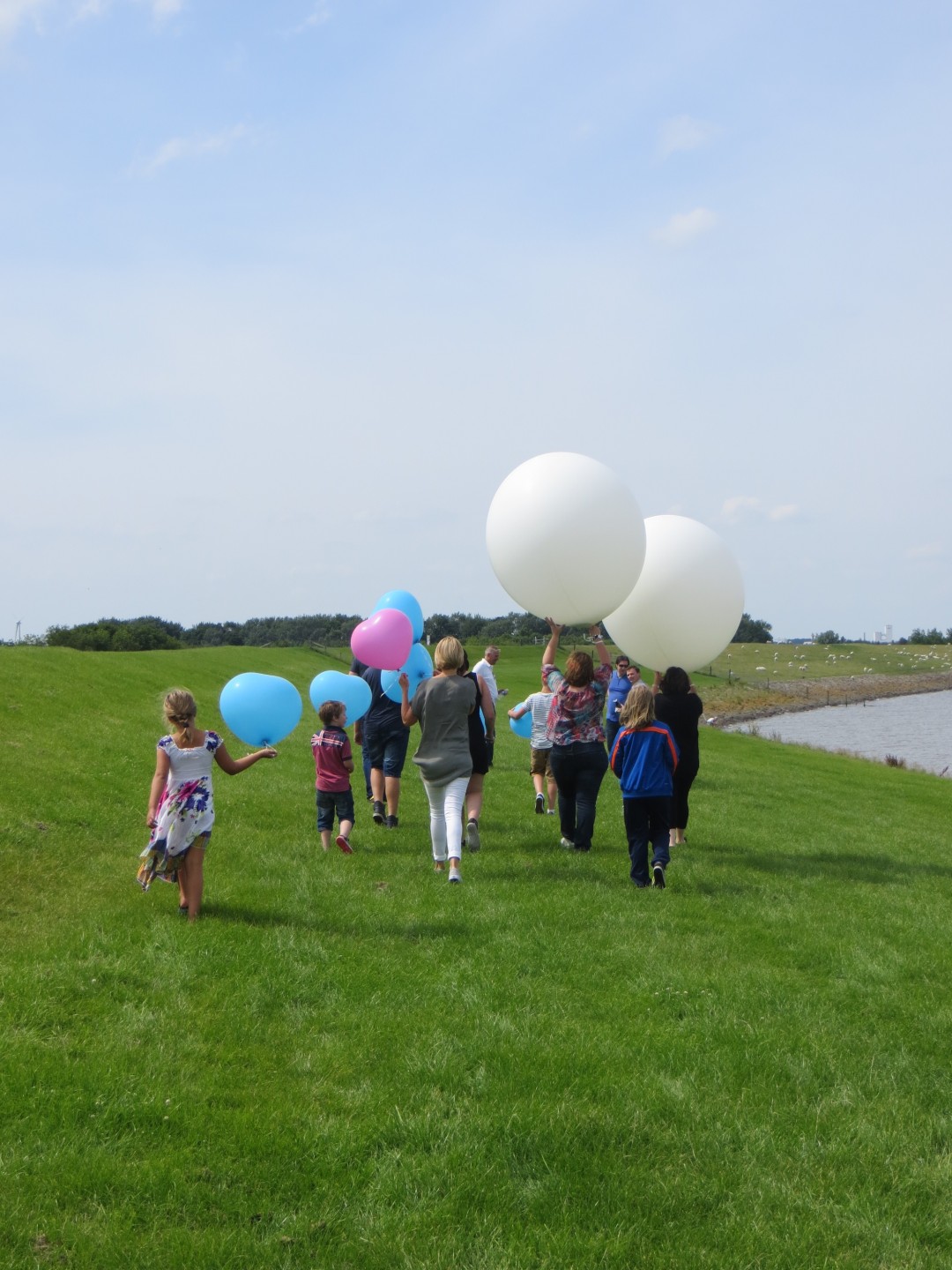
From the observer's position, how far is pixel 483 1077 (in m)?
4.78

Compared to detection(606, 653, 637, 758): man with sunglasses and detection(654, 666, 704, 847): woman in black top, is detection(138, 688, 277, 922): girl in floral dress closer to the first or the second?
detection(654, 666, 704, 847): woman in black top

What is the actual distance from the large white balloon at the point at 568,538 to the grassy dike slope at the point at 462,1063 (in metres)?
2.48

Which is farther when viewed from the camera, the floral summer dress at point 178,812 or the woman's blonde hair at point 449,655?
the woman's blonde hair at point 449,655

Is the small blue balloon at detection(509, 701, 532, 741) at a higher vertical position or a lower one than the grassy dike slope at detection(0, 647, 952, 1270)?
higher

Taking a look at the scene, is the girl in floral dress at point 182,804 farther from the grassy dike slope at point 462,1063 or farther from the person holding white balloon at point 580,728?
the person holding white balloon at point 580,728

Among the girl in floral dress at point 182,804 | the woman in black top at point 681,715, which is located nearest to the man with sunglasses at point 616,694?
the woman in black top at point 681,715

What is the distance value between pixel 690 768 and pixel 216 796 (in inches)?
217

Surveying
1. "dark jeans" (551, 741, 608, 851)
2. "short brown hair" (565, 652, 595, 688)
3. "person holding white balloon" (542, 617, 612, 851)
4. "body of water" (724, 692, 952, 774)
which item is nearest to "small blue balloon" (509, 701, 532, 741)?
"dark jeans" (551, 741, 608, 851)

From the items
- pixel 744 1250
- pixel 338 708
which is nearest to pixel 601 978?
pixel 744 1250

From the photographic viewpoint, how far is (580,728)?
9.85m

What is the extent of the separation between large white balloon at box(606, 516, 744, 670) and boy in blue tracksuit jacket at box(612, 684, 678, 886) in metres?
1.61

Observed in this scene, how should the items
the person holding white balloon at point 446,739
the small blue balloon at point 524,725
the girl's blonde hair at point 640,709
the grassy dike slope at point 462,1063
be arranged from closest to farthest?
the grassy dike slope at point 462,1063 → the person holding white balloon at point 446,739 → the girl's blonde hair at point 640,709 → the small blue balloon at point 524,725

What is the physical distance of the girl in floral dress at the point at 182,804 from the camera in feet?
23.1

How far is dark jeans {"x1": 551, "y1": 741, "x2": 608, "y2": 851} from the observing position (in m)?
9.88
